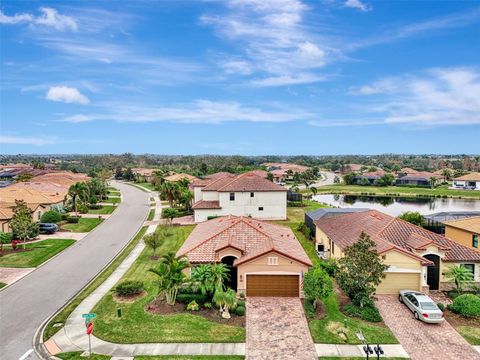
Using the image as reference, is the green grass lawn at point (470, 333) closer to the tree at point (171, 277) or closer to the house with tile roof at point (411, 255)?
the house with tile roof at point (411, 255)

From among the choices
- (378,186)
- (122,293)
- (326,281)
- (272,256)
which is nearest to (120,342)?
(122,293)

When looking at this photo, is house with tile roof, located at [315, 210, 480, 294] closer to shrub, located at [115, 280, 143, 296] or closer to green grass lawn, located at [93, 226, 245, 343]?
green grass lawn, located at [93, 226, 245, 343]

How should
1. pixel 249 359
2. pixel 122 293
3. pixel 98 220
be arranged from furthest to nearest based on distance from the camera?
pixel 98 220
pixel 122 293
pixel 249 359

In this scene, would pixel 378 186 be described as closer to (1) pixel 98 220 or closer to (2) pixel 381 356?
(1) pixel 98 220

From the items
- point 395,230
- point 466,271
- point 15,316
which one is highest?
point 395,230

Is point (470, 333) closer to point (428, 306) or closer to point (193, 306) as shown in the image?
point (428, 306)

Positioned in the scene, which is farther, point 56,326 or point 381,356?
point 56,326
